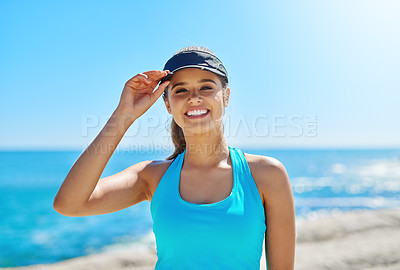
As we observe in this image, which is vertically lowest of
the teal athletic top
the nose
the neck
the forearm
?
the teal athletic top

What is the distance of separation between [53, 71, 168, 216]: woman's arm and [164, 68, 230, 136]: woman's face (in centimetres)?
14

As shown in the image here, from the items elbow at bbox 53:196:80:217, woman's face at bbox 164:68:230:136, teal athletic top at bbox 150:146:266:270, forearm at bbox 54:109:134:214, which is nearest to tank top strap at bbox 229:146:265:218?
teal athletic top at bbox 150:146:266:270

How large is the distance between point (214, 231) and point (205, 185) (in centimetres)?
37

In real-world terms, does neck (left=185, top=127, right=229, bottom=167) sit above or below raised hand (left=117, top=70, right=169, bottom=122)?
below

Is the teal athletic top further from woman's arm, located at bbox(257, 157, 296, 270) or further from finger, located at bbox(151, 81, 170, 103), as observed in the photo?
finger, located at bbox(151, 81, 170, 103)

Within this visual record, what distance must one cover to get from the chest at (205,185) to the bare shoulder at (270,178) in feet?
0.65

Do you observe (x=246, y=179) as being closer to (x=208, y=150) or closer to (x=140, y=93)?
(x=208, y=150)

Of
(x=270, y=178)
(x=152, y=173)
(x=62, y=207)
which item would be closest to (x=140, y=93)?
(x=152, y=173)

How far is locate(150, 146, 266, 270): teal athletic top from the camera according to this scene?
1.91m

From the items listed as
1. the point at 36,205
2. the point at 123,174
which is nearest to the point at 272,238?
the point at 123,174

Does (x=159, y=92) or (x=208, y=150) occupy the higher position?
(x=159, y=92)

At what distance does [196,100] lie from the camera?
2189 millimetres

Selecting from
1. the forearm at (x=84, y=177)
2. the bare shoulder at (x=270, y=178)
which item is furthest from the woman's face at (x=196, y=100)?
the forearm at (x=84, y=177)

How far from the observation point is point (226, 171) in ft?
7.39
